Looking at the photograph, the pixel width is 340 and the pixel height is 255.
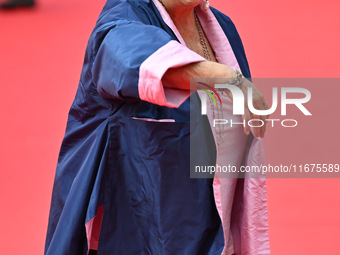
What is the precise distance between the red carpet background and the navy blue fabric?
104cm

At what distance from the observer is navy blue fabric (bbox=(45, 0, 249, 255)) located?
1183mm

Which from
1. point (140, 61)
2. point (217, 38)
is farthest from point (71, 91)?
point (140, 61)

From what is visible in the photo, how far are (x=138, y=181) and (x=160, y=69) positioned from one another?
1.02ft

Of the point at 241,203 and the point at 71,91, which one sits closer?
the point at 241,203

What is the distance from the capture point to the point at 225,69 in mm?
1022

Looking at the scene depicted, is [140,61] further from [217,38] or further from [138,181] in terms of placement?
[217,38]

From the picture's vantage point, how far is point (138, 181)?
121cm

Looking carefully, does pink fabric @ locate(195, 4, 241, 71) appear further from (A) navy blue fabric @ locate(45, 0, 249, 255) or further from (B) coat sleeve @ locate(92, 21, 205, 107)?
(B) coat sleeve @ locate(92, 21, 205, 107)

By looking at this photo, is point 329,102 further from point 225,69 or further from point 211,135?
point 225,69

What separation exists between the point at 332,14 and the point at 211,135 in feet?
10.4

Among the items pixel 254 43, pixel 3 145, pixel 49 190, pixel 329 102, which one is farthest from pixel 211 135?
pixel 254 43

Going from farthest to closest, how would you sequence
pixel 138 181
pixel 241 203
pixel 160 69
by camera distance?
pixel 241 203
pixel 138 181
pixel 160 69

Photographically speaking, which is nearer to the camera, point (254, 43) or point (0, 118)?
point (0, 118)

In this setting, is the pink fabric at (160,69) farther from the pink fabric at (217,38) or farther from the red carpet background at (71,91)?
the red carpet background at (71,91)
